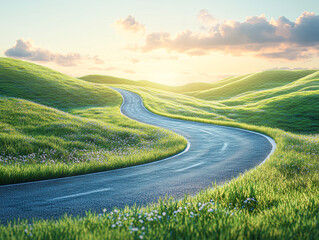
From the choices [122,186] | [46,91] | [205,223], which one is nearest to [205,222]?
[205,223]

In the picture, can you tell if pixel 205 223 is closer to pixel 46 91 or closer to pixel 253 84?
pixel 46 91

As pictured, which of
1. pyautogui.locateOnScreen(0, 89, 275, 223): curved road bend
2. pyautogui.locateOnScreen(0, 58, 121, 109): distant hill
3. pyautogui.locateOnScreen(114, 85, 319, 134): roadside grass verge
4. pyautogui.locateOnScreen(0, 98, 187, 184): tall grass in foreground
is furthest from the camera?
pyautogui.locateOnScreen(0, 58, 121, 109): distant hill

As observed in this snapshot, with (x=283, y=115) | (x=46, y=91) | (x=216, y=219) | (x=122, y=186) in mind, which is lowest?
(x=122, y=186)

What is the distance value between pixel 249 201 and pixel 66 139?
11.4 metres

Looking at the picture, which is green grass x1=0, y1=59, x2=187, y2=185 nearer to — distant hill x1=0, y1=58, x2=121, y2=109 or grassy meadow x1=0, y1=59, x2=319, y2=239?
grassy meadow x1=0, y1=59, x2=319, y2=239

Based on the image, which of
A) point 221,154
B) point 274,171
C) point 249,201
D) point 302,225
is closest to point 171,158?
point 221,154

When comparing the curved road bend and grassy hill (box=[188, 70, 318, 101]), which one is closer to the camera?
the curved road bend

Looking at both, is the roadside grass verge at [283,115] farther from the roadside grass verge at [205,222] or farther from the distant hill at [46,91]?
the roadside grass verge at [205,222]

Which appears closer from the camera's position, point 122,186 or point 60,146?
point 122,186

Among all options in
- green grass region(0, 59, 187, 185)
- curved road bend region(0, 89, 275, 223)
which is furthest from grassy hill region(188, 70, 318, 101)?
curved road bend region(0, 89, 275, 223)

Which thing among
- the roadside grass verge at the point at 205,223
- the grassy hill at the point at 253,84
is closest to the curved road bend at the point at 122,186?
the roadside grass verge at the point at 205,223

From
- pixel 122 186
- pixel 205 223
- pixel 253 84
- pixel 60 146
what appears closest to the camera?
pixel 205 223

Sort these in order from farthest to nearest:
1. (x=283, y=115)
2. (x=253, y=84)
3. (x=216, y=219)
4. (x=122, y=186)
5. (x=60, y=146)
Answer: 1. (x=253, y=84)
2. (x=283, y=115)
3. (x=60, y=146)
4. (x=122, y=186)
5. (x=216, y=219)

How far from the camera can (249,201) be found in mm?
5215
